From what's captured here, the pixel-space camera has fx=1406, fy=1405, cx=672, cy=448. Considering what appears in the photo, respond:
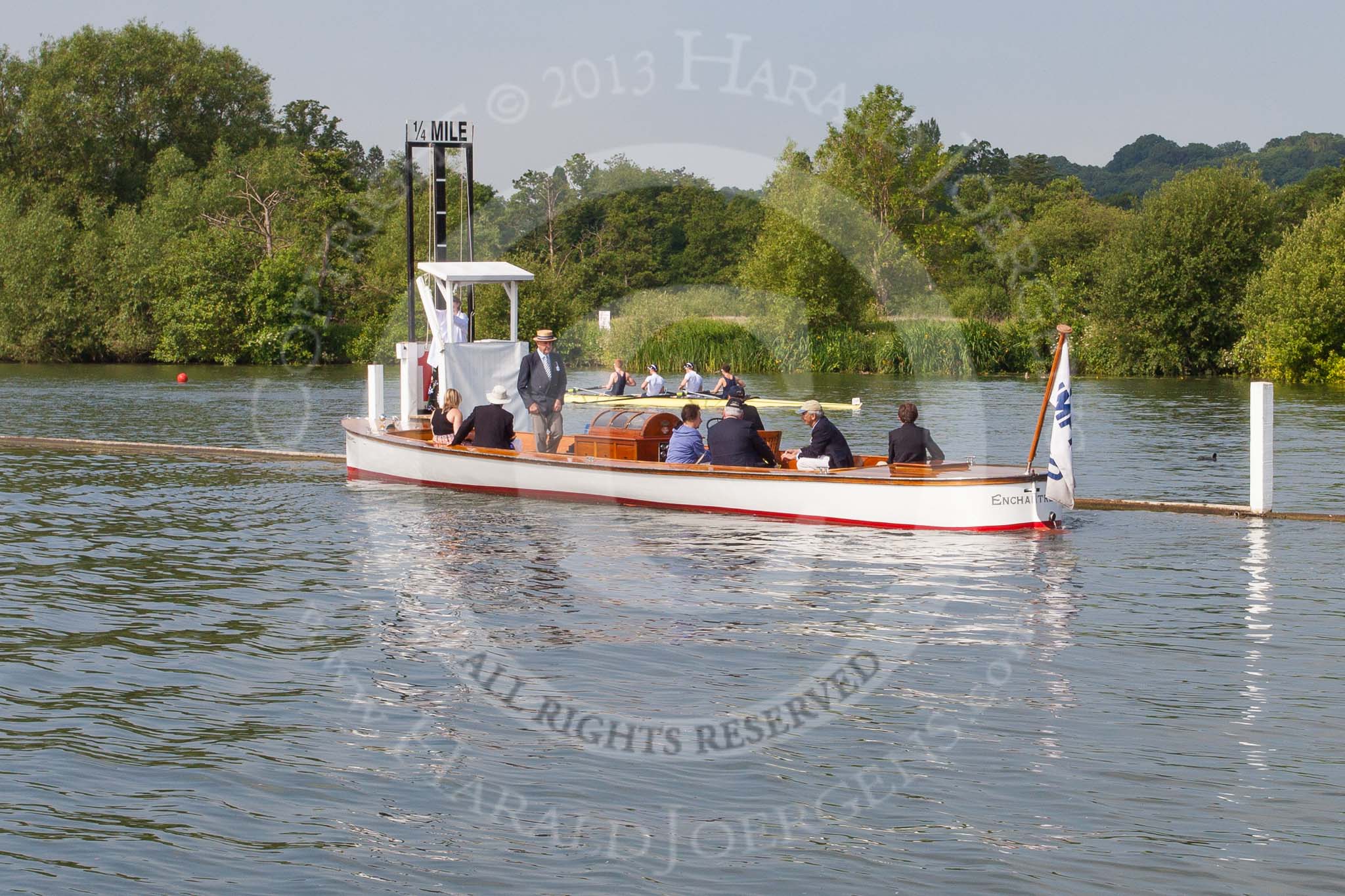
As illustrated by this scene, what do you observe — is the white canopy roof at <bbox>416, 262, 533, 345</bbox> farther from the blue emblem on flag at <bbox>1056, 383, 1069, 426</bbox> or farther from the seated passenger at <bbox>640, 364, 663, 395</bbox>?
the seated passenger at <bbox>640, 364, 663, 395</bbox>

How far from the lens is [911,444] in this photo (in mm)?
15453

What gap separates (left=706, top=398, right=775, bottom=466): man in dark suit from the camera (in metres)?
16.2

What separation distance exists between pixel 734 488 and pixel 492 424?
374cm

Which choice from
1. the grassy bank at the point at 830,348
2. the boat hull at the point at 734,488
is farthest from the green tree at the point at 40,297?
the boat hull at the point at 734,488

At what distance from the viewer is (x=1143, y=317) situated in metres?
54.0

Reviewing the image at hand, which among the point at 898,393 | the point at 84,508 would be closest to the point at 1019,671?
the point at 84,508

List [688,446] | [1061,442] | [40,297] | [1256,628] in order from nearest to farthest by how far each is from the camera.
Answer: [1256,628] < [1061,442] < [688,446] < [40,297]

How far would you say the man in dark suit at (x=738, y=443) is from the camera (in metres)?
16.2

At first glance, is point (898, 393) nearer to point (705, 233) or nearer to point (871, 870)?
point (705, 233)

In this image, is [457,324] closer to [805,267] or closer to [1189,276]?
[805,267]

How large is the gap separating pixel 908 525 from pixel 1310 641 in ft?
18.0

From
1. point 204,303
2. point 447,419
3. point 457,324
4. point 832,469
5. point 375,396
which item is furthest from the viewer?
point 204,303

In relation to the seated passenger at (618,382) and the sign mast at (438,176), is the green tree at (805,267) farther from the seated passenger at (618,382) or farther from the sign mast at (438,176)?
the sign mast at (438,176)

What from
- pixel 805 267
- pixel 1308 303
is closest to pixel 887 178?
pixel 805 267
